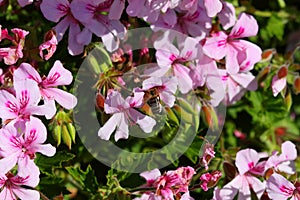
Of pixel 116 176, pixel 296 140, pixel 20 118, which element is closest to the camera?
pixel 20 118

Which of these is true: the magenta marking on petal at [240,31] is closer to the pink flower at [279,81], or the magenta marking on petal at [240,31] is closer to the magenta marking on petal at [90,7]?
the pink flower at [279,81]

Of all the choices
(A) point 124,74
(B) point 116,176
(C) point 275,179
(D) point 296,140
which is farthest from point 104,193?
(D) point 296,140

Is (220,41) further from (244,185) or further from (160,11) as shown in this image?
(244,185)

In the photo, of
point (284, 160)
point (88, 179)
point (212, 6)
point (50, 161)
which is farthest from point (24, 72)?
point (284, 160)

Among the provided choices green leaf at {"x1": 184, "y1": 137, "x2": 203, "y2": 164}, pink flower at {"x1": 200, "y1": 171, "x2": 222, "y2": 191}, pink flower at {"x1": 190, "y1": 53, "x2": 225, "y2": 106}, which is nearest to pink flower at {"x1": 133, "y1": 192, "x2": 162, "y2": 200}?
pink flower at {"x1": 200, "y1": 171, "x2": 222, "y2": 191}

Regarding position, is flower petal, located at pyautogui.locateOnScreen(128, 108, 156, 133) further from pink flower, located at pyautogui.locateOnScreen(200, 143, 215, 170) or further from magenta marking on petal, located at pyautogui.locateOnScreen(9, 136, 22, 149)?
magenta marking on petal, located at pyautogui.locateOnScreen(9, 136, 22, 149)
